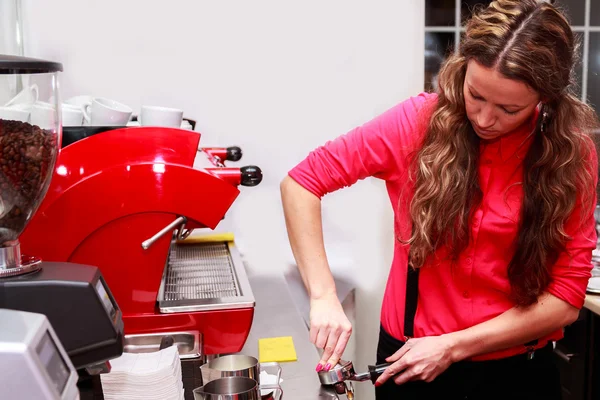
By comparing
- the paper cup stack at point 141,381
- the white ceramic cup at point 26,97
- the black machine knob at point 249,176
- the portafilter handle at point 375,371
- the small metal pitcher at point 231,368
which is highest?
the white ceramic cup at point 26,97

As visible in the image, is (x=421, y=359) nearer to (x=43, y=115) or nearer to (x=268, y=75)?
(x=43, y=115)

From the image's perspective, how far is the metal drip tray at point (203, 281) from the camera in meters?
1.43

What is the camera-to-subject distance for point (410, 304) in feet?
→ 4.85

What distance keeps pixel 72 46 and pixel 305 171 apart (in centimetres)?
121

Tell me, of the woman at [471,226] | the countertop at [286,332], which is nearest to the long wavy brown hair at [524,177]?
the woman at [471,226]

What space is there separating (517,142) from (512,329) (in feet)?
1.31

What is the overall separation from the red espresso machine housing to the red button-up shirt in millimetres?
218

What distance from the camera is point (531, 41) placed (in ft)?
3.96

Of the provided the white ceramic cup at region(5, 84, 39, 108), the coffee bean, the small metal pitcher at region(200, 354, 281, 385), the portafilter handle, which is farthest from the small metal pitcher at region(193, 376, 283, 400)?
the white ceramic cup at region(5, 84, 39, 108)

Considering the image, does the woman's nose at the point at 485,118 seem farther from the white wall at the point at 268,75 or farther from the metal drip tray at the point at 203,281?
the white wall at the point at 268,75

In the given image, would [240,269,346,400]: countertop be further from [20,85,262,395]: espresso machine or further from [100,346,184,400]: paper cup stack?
[100,346,184,400]: paper cup stack

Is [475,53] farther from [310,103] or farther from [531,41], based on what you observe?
[310,103]

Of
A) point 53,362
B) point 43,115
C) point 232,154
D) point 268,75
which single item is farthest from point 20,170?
point 268,75

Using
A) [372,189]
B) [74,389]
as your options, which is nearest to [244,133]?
[372,189]
